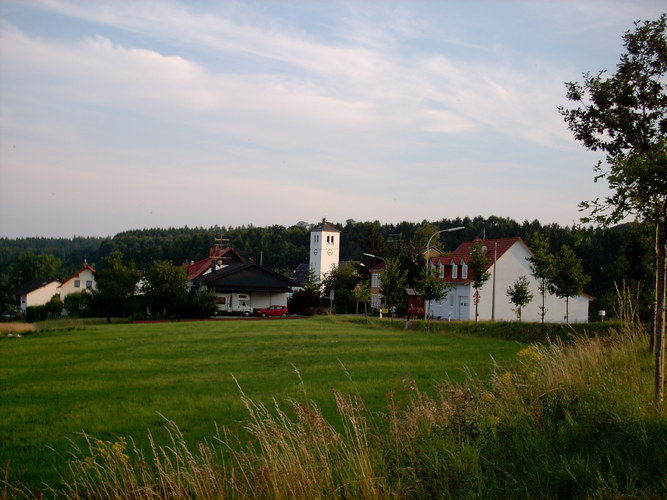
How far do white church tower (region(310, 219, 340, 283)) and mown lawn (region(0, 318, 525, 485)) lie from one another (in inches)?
2375

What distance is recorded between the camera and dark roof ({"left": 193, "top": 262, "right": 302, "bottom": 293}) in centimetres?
6188

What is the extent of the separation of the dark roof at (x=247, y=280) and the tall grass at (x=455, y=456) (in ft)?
183

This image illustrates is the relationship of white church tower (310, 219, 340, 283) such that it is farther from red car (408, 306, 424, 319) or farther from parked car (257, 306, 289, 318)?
red car (408, 306, 424, 319)

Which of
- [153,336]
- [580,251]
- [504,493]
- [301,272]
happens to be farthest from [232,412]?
[301,272]

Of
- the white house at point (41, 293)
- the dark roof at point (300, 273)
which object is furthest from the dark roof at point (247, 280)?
the white house at point (41, 293)

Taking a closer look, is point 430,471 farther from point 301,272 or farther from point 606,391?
point 301,272

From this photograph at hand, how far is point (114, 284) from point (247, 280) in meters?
16.4

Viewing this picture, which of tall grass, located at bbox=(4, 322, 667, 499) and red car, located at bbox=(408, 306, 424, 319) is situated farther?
red car, located at bbox=(408, 306, 424, 319)

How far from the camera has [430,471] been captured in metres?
5.49

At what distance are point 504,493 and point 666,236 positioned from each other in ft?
14.2

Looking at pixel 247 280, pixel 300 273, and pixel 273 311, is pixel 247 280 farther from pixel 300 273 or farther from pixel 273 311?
pixel 300 273

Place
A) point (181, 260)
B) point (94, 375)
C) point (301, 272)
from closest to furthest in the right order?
point (94, 375), point (301, 272), point (181, 260)

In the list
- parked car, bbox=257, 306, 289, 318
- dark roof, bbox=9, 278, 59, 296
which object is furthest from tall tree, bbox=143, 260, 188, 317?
dark roof, bbox=9, 278, 59, 296

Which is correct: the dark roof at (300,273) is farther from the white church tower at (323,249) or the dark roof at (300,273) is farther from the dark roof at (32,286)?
the dark roof at (32,286)
